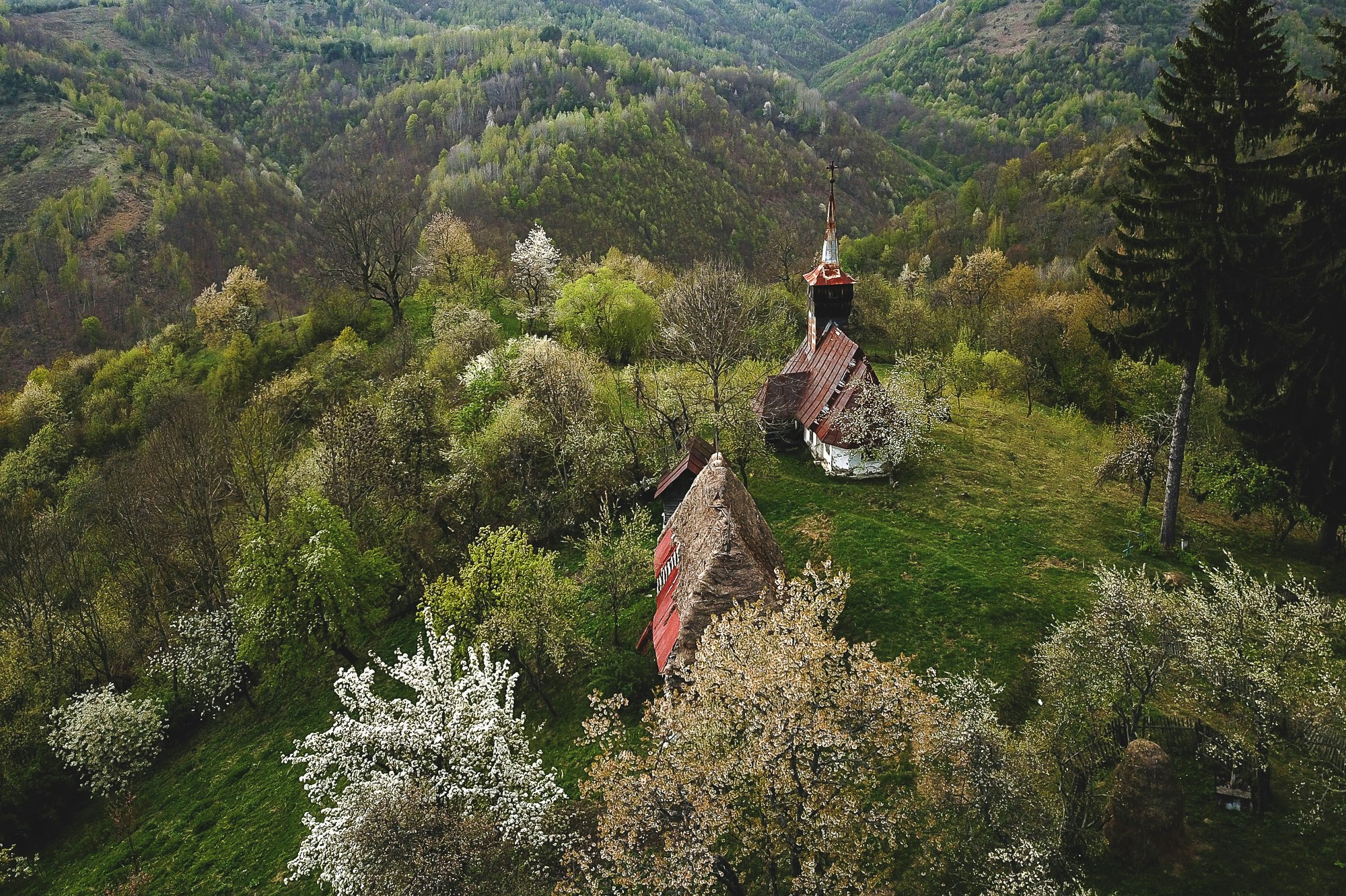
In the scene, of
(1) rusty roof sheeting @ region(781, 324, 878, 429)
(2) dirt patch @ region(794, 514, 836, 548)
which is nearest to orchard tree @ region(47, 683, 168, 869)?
(2) dirt patch @ region(794, 514, 836, 548)

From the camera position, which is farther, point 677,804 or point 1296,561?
point 1296,561

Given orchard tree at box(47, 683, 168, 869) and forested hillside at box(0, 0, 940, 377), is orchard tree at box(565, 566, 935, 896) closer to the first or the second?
orchard tree at box(47, 683, 168, 869)

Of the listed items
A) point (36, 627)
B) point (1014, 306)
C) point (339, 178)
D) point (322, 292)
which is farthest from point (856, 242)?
point (339, 178)

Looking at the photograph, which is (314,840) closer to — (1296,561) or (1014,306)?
(1296,561)

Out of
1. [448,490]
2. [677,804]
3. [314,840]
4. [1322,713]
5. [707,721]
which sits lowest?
[448,490]

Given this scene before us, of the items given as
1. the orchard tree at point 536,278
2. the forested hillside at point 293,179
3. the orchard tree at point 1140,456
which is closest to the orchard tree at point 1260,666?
the orchard tree at point 1140,456

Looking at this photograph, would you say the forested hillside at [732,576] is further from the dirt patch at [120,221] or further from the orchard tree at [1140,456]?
the dirt patch at [120,221]
